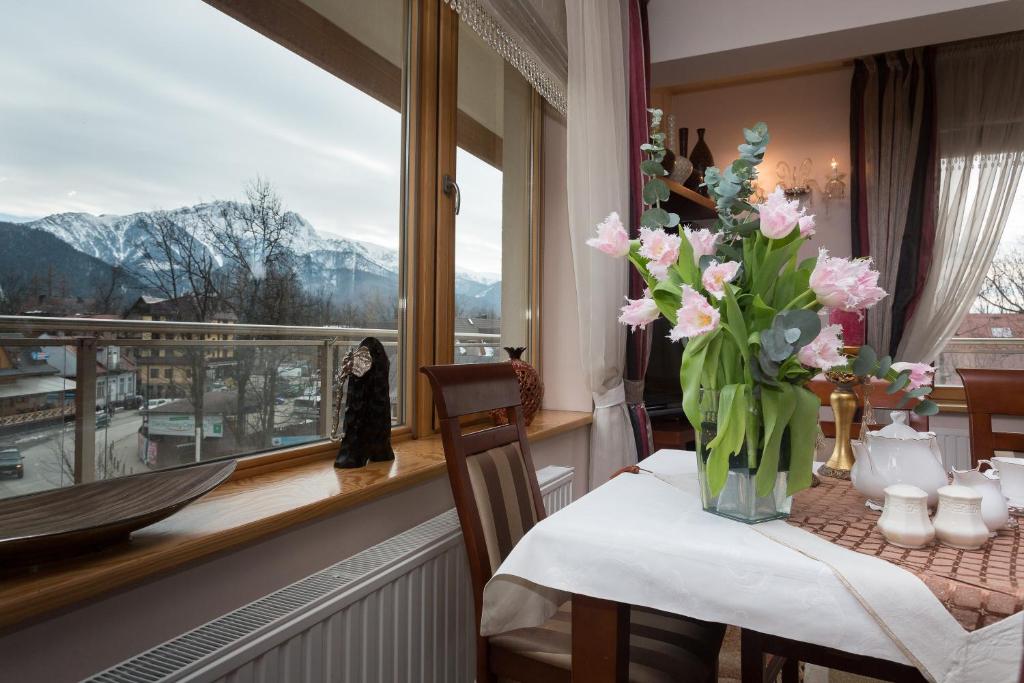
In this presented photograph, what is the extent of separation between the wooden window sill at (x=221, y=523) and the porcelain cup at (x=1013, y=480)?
3.81 ft

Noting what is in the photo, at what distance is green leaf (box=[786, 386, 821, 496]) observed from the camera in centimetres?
103

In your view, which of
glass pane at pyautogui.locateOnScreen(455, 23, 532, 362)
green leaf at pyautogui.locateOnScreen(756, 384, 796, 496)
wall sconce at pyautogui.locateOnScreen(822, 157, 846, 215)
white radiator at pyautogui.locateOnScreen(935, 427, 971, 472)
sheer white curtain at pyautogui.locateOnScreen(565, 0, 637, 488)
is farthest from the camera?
wall sconce at pyautogui.locateOnScreen(822, 157, 846, 215)

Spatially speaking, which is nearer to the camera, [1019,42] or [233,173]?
[233,173]

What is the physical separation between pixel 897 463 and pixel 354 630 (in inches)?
38.9

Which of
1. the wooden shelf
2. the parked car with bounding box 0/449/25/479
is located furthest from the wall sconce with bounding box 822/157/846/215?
the parked car with bounding box 0/449/25/479

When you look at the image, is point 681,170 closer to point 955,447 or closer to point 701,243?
point 955,447

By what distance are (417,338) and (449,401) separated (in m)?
0.62

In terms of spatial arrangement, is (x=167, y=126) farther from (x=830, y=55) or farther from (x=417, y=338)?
(x=830, y=55)

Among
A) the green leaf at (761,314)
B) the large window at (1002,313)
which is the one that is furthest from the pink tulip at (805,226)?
the large window at (1002,313)

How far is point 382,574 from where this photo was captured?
119 cm

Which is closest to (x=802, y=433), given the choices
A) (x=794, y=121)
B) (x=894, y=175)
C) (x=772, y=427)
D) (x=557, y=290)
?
(x=772, y=427)

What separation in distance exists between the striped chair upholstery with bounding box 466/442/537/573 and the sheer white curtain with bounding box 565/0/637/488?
0.99m

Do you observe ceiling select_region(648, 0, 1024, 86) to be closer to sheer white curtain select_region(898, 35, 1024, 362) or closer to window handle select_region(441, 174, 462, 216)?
sheer white curtain select_region(898, 35, 1024, 362)

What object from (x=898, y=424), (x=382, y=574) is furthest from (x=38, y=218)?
(x=898, y=424)
